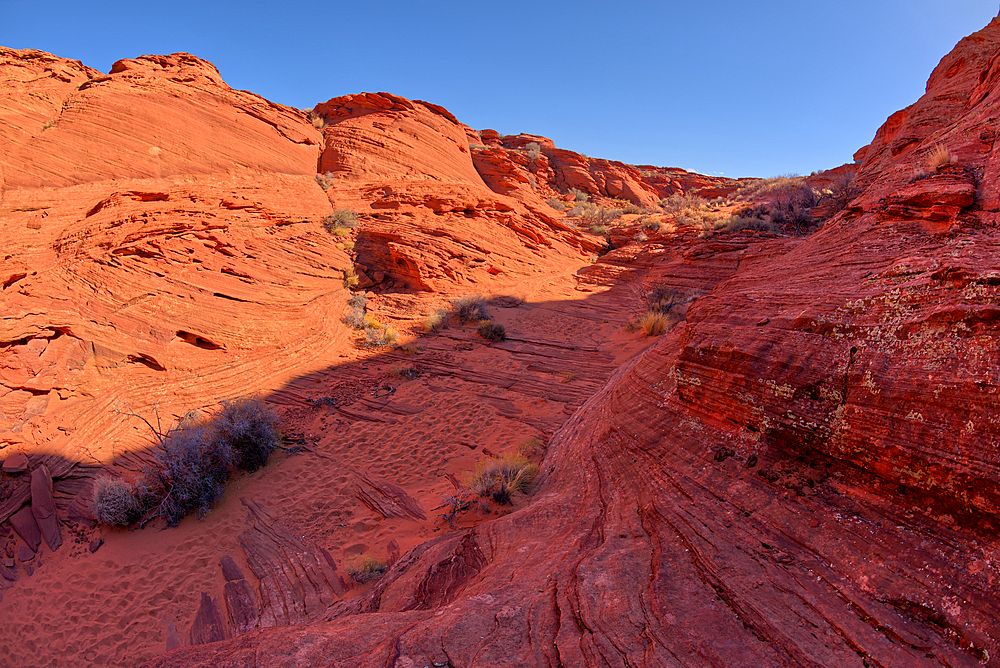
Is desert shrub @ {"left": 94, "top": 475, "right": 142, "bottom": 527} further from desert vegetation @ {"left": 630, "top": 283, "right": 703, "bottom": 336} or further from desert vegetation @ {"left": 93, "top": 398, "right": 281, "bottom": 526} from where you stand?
desert vegetation @ {"left": 630, "top": 283, "right": 703, "bottom": 336}

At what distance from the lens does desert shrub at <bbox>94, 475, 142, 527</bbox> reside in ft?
14.7

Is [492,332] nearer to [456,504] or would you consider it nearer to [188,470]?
[456,504]

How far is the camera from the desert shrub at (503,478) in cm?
450

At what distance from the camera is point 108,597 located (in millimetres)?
3881

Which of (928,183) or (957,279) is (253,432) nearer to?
(957,279)

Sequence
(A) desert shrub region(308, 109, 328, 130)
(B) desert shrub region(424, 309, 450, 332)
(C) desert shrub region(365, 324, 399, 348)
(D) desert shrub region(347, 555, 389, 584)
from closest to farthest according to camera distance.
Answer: (D) desert shrub region(347, 555, 389, 584)
(C) desert shrub region(365, 324, 399, 348)
(B) desert shrub region(424, 309, 450, 332)
(A) desert shrub region(308, 109, 328, 130)

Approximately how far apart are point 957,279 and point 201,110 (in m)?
17.5

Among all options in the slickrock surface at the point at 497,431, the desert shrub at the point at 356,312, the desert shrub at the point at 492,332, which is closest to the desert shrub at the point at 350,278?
the slickrock surface at the point at 497,431

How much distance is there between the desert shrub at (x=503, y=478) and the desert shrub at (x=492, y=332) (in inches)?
203

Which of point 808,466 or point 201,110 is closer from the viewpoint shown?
point 808,466

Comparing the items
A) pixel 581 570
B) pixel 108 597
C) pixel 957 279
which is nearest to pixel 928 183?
pixel 957 279

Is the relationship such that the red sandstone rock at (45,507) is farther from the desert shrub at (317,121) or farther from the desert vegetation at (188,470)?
the desert shrub at (317,121)

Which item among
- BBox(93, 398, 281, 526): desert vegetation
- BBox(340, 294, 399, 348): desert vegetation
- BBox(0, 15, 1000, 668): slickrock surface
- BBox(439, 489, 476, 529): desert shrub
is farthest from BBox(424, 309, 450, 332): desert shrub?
BBox(439, 489, 476, 529): desert shrub

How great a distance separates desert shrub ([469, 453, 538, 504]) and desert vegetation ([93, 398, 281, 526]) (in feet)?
10.5
